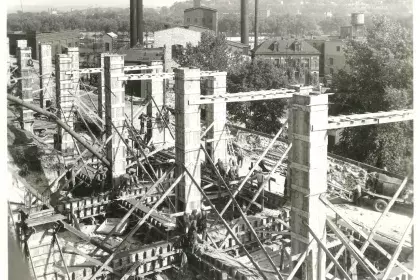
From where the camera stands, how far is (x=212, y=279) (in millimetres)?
14164

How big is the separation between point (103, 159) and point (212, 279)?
27.0 ft

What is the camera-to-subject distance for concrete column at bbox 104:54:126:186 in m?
21.2

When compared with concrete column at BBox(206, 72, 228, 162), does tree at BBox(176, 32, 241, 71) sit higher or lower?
higher

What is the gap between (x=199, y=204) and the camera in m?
16.5

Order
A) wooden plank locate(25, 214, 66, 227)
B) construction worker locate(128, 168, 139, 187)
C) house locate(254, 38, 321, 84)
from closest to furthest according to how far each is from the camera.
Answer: wooden plank locate(25, 214, 66, 227), construction worker locate(128, 168, 139, 187), house locate(254, 38, 321, 84)

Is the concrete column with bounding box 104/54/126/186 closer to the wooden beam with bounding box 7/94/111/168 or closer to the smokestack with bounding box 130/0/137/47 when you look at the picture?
the wooden beam with bounding box 7/94/111/168

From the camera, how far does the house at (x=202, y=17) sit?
68375 mm

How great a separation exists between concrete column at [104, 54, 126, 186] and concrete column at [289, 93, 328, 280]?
1116 centimetres

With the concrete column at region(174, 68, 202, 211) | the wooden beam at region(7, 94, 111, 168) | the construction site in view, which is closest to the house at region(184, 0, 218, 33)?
the construction site

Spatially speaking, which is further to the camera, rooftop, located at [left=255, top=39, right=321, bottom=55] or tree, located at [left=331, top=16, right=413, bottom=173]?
rooftop, located at [left=255, top=39, right=321, bottom=55]

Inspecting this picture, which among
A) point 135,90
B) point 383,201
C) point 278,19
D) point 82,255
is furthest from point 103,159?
point 278,19

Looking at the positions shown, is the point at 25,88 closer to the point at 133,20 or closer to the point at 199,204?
the point at 199,204

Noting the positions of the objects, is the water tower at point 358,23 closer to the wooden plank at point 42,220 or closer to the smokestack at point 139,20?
the smokestack at point 139,20

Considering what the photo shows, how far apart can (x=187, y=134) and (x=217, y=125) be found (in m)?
5.02
